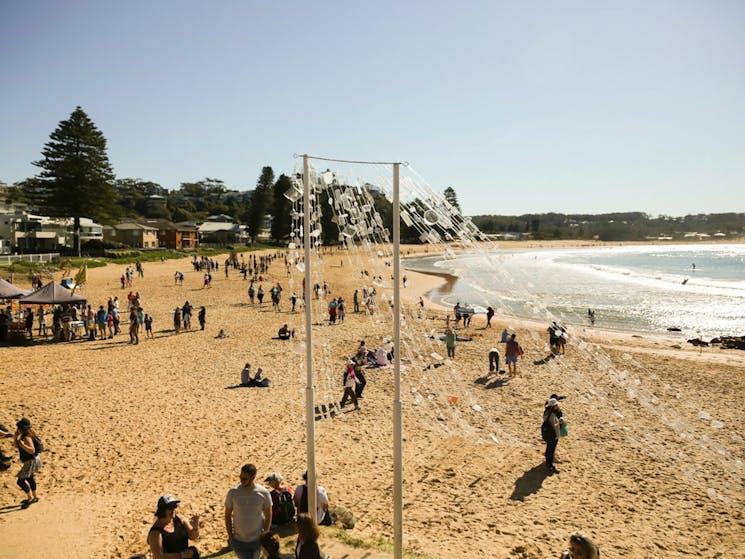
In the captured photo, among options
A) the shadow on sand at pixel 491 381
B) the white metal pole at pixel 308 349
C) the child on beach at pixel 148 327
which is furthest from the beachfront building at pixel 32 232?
the white metal pole at pixel 308 349

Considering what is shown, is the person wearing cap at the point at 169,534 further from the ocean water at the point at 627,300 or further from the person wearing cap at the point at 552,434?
the ocean water at the point at 627,300

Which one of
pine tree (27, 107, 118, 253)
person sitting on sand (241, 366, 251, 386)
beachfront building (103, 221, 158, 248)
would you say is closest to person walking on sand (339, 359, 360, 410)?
person sitting on sand (241, 366, 251, 386)

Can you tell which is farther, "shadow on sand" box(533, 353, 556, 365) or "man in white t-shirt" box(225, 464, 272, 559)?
"shadow on sand" box(533, 353, 556, 365)

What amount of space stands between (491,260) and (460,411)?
6.53 metres

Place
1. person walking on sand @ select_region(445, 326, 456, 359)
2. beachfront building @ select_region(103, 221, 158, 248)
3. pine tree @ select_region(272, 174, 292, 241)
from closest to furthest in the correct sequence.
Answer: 1. person walking on sand @ select_region(445, 326, 456, 359)
2. beachfront building @ select_region(103, 221, 158, 248)
3. pine tree @ select_region(272, 174, 292, 241)

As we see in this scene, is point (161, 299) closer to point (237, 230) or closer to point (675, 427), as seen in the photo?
point (675, 427)

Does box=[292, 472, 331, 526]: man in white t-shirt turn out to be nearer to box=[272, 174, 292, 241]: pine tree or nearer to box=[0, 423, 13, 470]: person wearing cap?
box=[0, 423, 13, 470]: person wearing cap

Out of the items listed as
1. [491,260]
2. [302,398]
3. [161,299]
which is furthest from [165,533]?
[161,299]

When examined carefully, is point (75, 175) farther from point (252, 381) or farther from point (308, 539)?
point (308, 539)

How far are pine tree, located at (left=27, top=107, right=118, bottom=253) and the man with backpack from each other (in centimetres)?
4639

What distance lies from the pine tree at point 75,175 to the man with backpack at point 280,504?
152 ft

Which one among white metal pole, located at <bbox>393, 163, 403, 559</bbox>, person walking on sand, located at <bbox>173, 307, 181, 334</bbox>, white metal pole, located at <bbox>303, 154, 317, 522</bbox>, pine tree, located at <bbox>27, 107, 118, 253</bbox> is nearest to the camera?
white metal pole, located at <bbox>393, 163, 403, 559</bbox>

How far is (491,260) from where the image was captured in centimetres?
590

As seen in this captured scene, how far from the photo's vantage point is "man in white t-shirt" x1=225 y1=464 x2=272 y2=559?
455 centimetres
